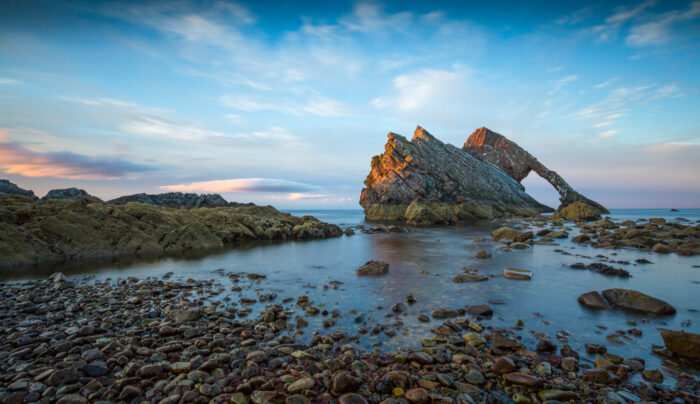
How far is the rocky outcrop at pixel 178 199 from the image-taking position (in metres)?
52.9

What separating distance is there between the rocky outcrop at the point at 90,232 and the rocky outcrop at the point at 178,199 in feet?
98.7

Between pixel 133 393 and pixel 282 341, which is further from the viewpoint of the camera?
pixel 282 341

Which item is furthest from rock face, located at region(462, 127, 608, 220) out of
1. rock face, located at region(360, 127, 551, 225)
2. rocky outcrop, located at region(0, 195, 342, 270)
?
rocky outcrop, located at region(0, 195, 342, 270)

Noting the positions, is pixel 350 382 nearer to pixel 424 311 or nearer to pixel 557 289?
pixel 424 311

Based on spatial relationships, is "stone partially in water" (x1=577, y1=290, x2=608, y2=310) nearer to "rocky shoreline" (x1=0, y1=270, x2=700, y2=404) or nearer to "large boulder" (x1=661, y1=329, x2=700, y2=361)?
"large boulder" (x1=661, y1=329, x2=700, y2=361)

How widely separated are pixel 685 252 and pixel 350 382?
1114 inches

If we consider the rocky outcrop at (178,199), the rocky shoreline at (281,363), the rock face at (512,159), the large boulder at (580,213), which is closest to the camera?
the rocky shoreline at (281,363)

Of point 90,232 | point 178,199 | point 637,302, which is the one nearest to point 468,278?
point 637,302

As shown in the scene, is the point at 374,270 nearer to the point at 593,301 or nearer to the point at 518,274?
the point at 518,274

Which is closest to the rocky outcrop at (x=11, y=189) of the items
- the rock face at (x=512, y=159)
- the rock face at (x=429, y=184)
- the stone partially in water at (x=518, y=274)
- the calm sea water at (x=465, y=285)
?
the calm sea water at (x=465, y=285)

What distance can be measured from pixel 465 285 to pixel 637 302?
5.49 metres

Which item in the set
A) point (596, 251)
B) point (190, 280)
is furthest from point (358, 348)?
point (596, 251)

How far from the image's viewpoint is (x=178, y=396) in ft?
15.4

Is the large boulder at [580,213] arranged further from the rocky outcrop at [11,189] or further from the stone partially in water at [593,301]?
the rocky outcrop at [11,189]
